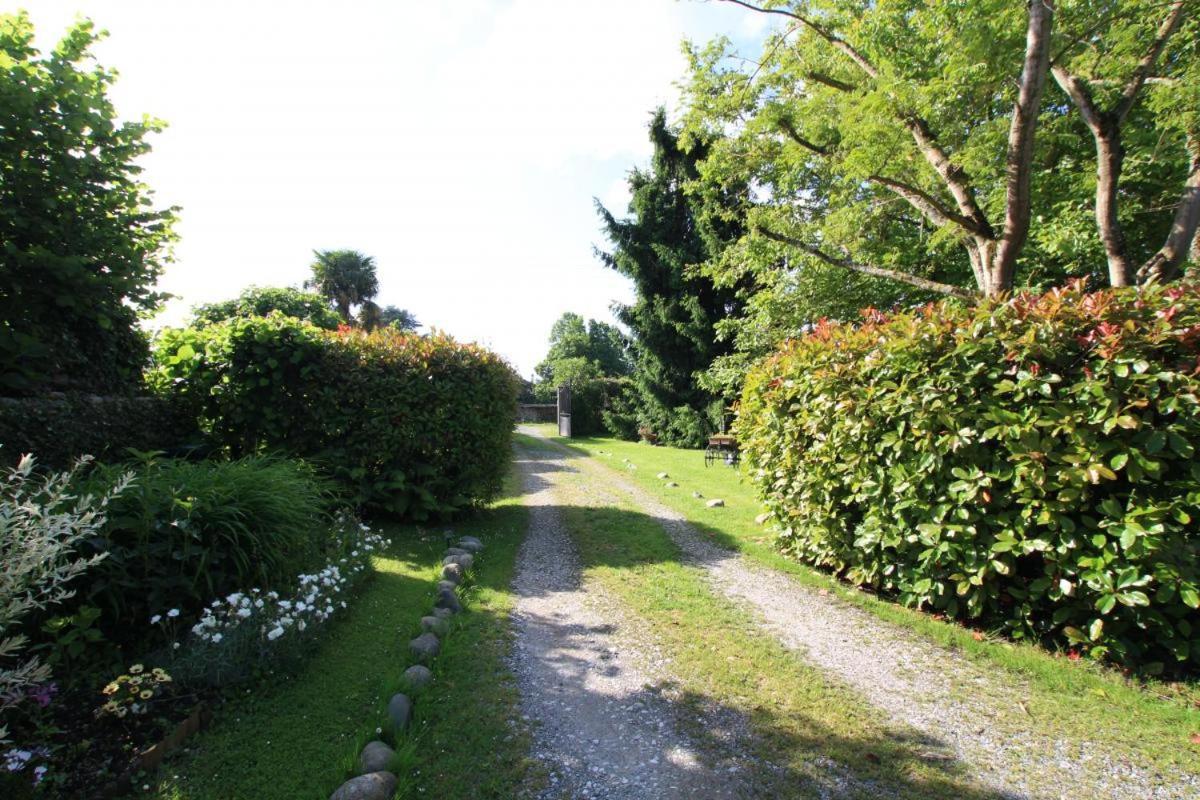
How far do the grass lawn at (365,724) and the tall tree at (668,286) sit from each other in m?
16.0

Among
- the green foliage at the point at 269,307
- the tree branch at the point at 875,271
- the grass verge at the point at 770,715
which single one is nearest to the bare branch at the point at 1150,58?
the tree branch at the point at 875,271

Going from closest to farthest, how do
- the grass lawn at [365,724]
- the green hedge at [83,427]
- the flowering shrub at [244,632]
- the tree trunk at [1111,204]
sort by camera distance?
1. the grass lawn at [365,724]
2. the flowering shrub at [244,632]
3. the green hedge at [83,427]
4. the tree trunk at [1111,204]

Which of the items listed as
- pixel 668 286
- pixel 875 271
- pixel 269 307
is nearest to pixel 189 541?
Result: pixel 875 271

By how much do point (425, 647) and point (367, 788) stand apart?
128cm

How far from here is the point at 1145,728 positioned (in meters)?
2.80

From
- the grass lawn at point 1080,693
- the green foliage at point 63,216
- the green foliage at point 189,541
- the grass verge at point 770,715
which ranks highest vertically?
the green foliage at point 63,216

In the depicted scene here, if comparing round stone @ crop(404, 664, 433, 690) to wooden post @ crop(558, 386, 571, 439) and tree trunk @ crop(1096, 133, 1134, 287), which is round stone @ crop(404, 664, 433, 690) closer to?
tree trunk @ crop(1096, 133, 1134, 287)

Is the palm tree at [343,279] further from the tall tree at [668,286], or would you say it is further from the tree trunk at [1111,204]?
the tree trunk at [1111,204]

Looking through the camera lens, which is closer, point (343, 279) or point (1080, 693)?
point (1080, 693)

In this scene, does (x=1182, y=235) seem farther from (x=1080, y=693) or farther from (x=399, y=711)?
(x=399, y=711)

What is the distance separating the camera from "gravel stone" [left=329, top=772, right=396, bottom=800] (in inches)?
84.0

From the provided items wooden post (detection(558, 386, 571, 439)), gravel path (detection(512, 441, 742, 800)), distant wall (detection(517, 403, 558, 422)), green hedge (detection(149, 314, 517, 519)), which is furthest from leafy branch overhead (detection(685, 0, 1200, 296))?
distant wall (detection(517, 403, 558, 422))

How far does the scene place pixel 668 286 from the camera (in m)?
19.8

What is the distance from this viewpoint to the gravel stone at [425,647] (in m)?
3.38
